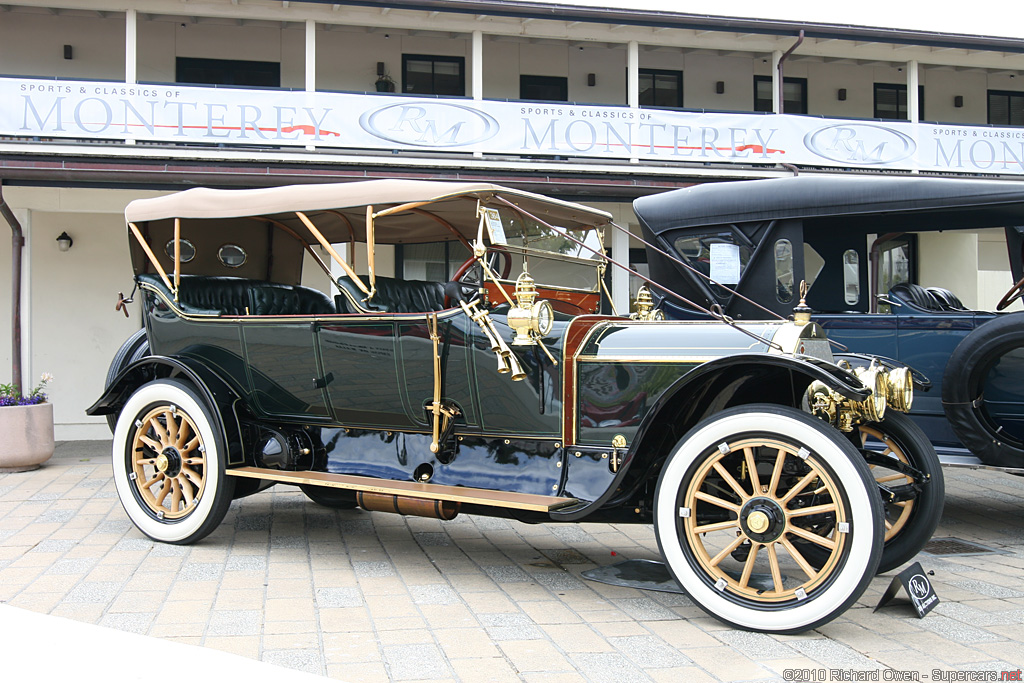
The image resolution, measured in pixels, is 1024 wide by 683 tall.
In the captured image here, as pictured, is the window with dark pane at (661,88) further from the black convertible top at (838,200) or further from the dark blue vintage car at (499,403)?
the dark blue vintage car at (499,403)

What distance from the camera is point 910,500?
387 cm

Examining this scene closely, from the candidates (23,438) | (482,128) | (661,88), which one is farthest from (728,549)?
(661,88)

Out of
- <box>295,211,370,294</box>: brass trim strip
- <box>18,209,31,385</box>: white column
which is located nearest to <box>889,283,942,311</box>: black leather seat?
<box>295,211,370,294</box>: brass trim strip

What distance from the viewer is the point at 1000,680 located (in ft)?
9.16

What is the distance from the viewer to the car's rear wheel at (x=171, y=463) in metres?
4.65

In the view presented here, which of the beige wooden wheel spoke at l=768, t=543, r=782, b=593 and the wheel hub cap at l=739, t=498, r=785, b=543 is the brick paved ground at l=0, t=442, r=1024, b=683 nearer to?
the beige wooden wheel spoke at l=768, t=543, r=782, b=593

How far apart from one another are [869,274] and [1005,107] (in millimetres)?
12078

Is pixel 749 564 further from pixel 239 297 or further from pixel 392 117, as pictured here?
pixel 392 117

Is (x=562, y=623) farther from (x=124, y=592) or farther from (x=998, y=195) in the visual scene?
(x=998, y=195)

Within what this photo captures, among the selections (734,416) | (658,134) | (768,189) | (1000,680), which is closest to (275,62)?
(658,134)

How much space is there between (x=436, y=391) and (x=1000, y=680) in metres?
2.63

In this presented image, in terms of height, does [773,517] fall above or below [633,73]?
below

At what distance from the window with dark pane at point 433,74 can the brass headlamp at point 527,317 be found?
1034cm

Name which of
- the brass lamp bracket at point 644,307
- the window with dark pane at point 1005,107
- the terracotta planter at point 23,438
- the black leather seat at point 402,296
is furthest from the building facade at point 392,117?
the brass lamp bracket at point 644,307
